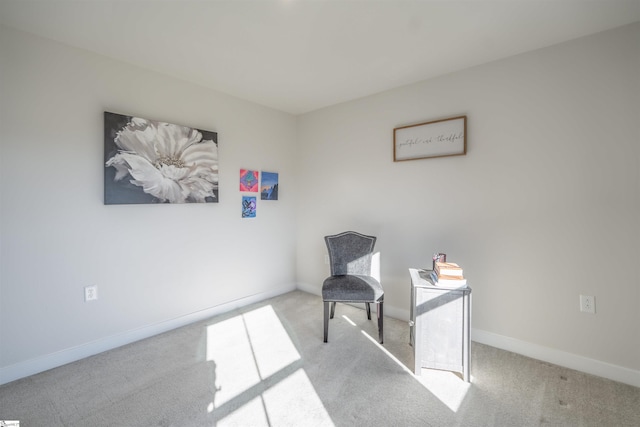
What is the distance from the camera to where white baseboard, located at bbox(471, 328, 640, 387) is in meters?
1.88

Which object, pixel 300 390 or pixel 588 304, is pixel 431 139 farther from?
pixel 300 390

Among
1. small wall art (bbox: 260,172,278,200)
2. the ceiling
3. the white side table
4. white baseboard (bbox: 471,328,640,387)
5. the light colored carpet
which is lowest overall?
the light colored carpet

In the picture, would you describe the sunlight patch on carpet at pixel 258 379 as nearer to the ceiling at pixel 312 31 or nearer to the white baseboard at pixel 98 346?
the white baseboard at pixel 98 346

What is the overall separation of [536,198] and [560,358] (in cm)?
121

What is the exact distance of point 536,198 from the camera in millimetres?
2176

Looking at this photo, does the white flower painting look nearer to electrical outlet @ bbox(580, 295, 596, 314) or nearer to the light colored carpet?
the light colored carpet

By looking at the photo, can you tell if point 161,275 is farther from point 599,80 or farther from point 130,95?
point 599,80

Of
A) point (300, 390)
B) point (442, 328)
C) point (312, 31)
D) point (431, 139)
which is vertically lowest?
point (300, 390)

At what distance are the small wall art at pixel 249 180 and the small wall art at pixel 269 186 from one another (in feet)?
0.33

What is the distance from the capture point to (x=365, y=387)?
185cm

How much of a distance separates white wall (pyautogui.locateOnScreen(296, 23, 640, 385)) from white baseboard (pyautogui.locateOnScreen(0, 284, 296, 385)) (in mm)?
1920

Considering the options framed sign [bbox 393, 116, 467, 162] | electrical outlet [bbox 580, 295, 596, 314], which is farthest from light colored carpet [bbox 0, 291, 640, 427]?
framed sign [bbox 393, 116, 467, 162]

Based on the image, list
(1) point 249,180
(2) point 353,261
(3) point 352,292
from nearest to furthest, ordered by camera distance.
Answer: (3) point 352,292 < (2) point 353,261 < (1) point 249,180

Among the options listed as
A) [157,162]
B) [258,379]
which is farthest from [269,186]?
[258,379]
